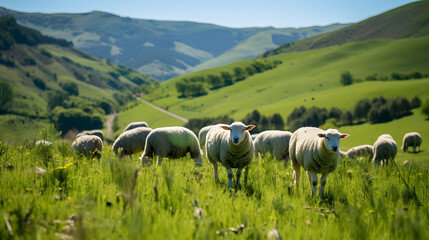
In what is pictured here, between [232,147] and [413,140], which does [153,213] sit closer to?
[232,147]

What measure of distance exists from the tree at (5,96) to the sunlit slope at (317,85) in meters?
81.2

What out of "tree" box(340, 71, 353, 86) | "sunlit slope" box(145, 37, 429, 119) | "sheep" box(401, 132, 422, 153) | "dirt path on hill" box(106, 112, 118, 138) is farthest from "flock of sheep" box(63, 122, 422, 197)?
"tree" box(340, 71, 353, 86)

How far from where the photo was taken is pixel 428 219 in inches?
190

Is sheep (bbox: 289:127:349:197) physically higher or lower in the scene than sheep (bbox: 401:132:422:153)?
higher

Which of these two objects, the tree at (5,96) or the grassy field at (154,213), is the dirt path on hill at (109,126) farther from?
the grassy field at (154,213)

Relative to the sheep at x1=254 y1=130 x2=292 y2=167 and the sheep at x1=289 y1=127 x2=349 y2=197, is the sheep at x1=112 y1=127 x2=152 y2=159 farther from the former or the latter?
the sheep at x1=289 y1=127 x2=349 y2=197

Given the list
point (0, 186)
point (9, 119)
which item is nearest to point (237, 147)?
point (0, 186)

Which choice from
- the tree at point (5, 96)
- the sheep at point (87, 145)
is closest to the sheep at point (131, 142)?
the sheep at point (87, 145)

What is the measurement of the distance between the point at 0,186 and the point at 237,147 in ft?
18.2

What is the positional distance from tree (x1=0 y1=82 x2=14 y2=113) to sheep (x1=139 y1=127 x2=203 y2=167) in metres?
173

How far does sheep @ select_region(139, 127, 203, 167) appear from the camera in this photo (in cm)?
1157

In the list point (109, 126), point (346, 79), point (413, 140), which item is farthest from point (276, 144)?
point (109, 126)

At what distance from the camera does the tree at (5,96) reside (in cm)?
14962

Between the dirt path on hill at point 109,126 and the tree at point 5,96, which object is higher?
the tree at point 5,96
